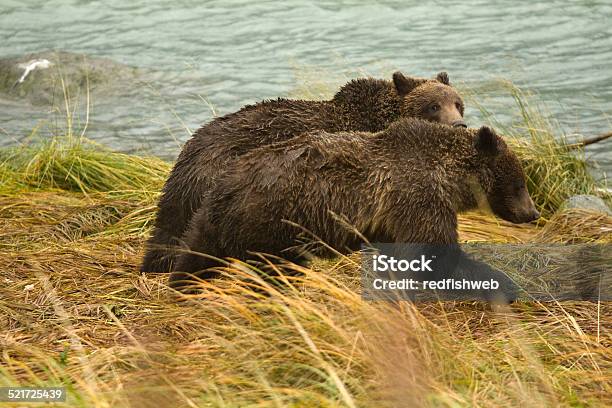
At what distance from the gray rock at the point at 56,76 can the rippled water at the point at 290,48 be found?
40 cm

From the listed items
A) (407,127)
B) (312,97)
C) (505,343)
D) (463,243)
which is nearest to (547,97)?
(312,97)

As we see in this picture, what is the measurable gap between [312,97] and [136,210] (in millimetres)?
2758

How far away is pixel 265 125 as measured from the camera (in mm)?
7094

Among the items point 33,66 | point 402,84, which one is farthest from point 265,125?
point 33,66

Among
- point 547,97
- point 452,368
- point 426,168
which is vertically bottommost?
point 547,97

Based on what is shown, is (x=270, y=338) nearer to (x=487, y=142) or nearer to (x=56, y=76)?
(x=487, y=142)

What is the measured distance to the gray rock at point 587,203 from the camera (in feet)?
28.4

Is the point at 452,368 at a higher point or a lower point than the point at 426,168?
lower

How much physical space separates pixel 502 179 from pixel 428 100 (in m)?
1.84

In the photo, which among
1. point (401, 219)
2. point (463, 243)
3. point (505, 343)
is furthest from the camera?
point (463, 243)

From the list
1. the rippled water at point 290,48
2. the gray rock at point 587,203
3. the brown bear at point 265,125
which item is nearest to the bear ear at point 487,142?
the brown bear at point 265,125

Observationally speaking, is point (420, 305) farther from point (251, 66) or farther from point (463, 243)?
point (251, 66)

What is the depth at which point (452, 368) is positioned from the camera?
462cm

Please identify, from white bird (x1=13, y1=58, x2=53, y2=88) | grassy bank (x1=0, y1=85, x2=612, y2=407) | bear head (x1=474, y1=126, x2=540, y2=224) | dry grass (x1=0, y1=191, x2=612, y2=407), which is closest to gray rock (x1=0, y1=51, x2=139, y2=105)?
white bird (x1=13, y1=58, x2=53, y2=88)
